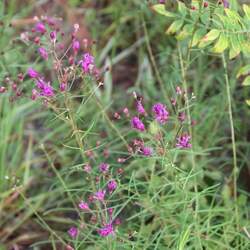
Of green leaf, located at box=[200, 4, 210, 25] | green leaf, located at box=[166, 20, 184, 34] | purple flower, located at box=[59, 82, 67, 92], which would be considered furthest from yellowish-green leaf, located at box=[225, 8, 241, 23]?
purple flower, located at box=[59, 82, 67, 92]

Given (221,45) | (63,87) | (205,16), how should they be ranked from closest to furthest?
(63,87) → (221,45) → (205,16)

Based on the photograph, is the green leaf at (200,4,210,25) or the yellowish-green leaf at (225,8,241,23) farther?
the green leaf at (200,4,210,25)

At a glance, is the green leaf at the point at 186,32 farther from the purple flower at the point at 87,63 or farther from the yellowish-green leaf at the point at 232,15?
the purple flower at the point at 87,63

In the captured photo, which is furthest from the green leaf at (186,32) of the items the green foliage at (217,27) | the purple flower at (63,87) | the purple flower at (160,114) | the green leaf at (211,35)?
the purple flower at (63,87)

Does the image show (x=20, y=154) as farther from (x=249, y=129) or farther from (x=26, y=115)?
(x=249, y=129)

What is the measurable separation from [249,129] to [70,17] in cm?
135

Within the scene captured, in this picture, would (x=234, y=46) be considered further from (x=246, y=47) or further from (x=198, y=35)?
(x=198, y=35)

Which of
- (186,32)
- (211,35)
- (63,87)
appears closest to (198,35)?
(186,32)

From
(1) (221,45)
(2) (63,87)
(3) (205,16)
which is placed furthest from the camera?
(3) (205,16)

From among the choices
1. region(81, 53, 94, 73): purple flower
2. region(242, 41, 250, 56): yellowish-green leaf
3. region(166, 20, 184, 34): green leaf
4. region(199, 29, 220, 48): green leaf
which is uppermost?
region(81, 53, 94, 73): purple flower

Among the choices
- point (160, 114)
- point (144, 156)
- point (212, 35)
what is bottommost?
point (144, 156)

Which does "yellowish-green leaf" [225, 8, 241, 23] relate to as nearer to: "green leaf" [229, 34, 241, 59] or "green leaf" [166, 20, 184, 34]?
"green leaf" [229, 34, 241, 59]

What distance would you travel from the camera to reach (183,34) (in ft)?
6.81

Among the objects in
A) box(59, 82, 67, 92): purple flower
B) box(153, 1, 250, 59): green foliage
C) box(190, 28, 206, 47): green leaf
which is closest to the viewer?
box(59, 82, 67, 92): purple flower
